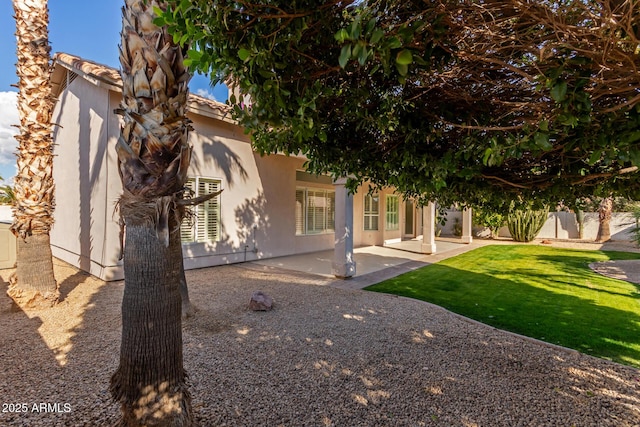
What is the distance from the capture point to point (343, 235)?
379 inches

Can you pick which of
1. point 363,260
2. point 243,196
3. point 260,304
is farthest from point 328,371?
point 363,260

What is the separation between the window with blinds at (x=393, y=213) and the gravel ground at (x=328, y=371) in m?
12.7

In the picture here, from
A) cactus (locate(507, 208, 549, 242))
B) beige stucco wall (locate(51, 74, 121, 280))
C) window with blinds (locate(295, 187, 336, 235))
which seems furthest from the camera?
cactus (locate(507, 208, 549, 242))

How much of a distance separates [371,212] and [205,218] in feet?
32.6

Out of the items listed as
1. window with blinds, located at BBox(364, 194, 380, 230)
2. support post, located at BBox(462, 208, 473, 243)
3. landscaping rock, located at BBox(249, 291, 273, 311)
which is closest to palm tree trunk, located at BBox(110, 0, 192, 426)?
landscaping rock, located at BBox(249, 291, 273, 311)

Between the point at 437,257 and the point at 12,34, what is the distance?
1506 cm

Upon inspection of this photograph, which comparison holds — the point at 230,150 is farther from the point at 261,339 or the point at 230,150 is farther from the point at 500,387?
the point at 500,387

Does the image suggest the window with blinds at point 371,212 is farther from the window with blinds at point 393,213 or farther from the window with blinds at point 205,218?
the window with blinds at point 205,218

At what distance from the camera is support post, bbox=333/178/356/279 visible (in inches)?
380

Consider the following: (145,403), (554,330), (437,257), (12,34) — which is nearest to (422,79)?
(145,403)

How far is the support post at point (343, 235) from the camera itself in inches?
380

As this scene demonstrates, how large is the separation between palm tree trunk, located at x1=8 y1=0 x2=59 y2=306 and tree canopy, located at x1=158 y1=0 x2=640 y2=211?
233 inches

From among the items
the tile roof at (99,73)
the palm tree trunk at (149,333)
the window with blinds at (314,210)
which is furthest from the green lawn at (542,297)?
the tile roof at (99,73)

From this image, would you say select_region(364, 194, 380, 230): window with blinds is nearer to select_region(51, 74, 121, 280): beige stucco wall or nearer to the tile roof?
the tile roof
